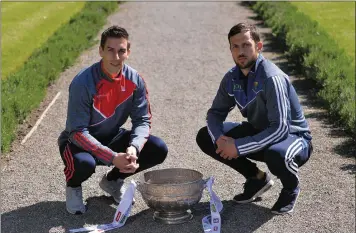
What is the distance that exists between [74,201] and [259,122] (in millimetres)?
1484

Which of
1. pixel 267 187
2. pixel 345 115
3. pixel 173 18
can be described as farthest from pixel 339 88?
pixel 173 18

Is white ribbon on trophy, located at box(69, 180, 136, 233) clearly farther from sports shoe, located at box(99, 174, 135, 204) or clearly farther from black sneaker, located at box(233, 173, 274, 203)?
black sneaker, located at box(233, 173, 274, 203)

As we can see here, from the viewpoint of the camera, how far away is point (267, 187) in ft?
20.4

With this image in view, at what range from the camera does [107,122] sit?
598 centimetres

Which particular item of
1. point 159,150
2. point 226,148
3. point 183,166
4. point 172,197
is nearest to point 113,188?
point 159,150

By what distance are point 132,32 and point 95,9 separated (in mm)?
1724

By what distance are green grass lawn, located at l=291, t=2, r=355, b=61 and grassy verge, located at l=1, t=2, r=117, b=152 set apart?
4.60 meters

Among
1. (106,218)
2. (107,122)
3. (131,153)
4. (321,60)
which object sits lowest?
(321,60)

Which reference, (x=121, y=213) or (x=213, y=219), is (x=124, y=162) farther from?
(x=213, y=219)

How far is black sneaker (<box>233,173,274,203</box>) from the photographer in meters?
6.19

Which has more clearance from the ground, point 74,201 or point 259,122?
point 259,122

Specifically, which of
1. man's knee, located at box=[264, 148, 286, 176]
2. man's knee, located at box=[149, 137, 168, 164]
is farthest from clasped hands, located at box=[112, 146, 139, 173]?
man's knee, located at box=[264, 148, 286, 176]

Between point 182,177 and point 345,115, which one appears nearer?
point 182,177

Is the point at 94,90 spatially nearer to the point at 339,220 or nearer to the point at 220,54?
the point at 339,220
